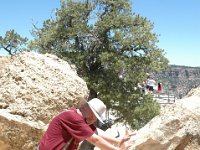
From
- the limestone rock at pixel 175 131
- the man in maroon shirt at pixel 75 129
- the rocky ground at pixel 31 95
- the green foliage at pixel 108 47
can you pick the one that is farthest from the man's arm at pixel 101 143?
the green foliage at pixel 108 47

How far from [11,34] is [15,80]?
67.1ft

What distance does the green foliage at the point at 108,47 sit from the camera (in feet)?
96.8

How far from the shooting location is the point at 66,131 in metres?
5.56

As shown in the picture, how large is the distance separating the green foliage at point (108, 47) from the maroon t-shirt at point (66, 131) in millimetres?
23156

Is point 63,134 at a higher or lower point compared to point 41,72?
lower

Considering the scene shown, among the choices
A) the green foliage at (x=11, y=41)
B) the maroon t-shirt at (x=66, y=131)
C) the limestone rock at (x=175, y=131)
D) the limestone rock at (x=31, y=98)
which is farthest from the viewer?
the green foliage at (x=11, y=41)

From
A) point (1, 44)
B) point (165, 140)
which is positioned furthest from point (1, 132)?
point (1, 44)

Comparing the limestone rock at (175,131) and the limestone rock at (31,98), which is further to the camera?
the limestone rock at (31,98)

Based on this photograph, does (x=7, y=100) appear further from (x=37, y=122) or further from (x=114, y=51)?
(x=114, y=51)

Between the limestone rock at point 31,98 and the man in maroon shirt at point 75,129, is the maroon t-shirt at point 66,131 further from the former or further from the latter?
the limestone rock at point 31,98

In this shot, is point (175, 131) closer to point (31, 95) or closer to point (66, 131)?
point (66, 131)

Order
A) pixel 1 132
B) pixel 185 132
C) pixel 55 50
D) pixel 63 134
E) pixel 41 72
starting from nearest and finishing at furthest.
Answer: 1. pixel 63 134
2. pixel 185 132
3. pixel 1 132
4. pixel 41 72
5. pixel 55 50

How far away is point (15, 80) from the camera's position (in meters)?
9.71

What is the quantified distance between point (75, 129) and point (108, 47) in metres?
25.1
